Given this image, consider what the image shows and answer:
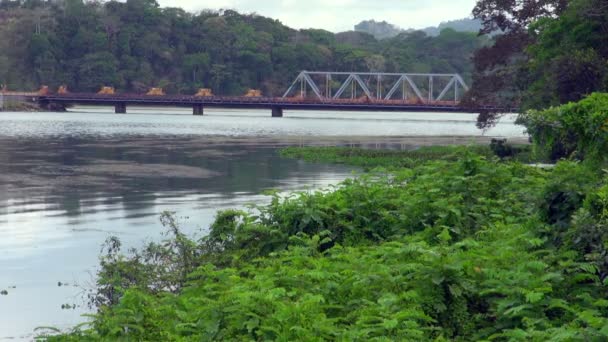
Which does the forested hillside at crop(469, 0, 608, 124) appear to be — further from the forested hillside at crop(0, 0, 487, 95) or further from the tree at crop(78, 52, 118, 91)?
the forested hillside at crop(0, 0, 487, 95)

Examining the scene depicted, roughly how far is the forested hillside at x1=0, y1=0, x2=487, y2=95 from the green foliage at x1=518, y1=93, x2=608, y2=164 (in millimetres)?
151521

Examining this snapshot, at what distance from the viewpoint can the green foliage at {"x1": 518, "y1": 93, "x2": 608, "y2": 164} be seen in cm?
1377

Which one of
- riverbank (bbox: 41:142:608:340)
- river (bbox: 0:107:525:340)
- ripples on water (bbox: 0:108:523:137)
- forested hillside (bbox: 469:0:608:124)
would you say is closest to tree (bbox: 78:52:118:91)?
ripples on water (bbox: 0:108:523:137)

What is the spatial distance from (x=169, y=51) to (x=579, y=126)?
16044cm

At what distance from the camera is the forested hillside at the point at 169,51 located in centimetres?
16338

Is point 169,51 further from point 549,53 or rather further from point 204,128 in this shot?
point 549,53

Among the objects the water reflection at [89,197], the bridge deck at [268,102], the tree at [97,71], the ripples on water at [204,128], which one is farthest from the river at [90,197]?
the tree at [97,71]

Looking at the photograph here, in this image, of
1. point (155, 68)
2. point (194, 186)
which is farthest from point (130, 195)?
point (155, 68)

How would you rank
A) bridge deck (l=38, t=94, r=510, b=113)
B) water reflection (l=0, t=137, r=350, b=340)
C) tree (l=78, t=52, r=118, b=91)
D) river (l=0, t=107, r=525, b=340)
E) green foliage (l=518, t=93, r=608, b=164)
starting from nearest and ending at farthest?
green foliage (l=518, t=93, r=608, b=164)
river (l=0, t=107, r=525, b=340)
water reflection (l=0, t=137, r=350, b=340)
bridge deck (l=38, t=94, r=510, b=113)
tree (l=78, t=52, r=118, b=91)

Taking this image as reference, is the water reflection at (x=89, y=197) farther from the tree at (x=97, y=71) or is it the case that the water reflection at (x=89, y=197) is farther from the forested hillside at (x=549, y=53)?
the tree at (x=97, y=71)

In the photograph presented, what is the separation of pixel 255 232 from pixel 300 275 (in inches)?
190

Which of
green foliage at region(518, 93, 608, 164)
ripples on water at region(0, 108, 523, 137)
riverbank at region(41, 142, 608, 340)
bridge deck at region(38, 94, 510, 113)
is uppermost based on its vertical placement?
green foliage at region(518, 93, 608, 164)

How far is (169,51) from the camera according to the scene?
17112 centimetres

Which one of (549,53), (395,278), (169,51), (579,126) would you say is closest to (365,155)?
(549,53)
